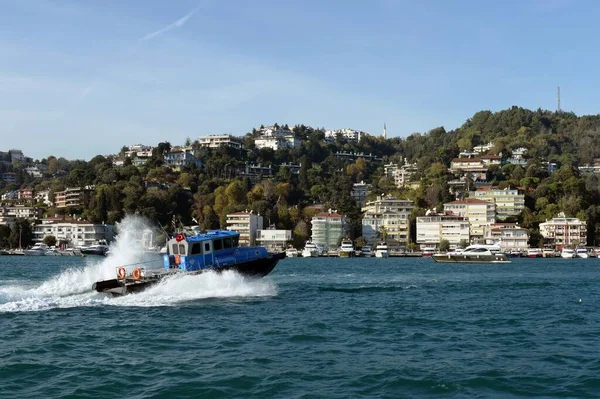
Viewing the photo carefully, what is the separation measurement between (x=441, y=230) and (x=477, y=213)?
9449mm

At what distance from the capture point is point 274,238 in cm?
14625

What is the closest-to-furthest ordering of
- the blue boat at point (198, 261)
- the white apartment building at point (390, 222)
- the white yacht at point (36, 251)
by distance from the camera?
the blue boat at point (198, 261) < the white yacht at point (36, 251) < the white apartment building at point (390, 222)

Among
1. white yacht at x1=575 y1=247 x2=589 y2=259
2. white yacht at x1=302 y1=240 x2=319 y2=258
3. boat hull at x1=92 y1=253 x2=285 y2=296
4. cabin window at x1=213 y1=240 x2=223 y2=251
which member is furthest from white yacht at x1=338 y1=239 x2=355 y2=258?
cabin window at x1=213 y1=240 x2=223 y2=251

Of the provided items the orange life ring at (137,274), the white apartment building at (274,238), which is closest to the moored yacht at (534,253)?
the white apartment building at (274,238)

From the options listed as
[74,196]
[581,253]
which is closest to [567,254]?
[581,253]

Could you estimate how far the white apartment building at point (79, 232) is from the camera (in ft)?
488

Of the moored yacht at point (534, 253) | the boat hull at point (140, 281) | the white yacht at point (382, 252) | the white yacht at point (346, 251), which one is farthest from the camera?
the white yacht at point (346, 251)

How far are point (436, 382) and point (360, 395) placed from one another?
202 cm

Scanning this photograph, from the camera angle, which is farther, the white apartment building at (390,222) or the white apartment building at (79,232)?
the white apartment building at (390,222)

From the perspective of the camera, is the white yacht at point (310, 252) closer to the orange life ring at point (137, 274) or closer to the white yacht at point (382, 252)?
the white yacht at point (382, 252)

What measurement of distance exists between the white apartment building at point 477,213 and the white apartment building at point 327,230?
22.0 metres

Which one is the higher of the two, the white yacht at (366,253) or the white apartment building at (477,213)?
the white apartment building at (477,213)

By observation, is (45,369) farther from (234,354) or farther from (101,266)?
(101,266)

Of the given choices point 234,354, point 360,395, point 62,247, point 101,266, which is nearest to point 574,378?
point 360,395
